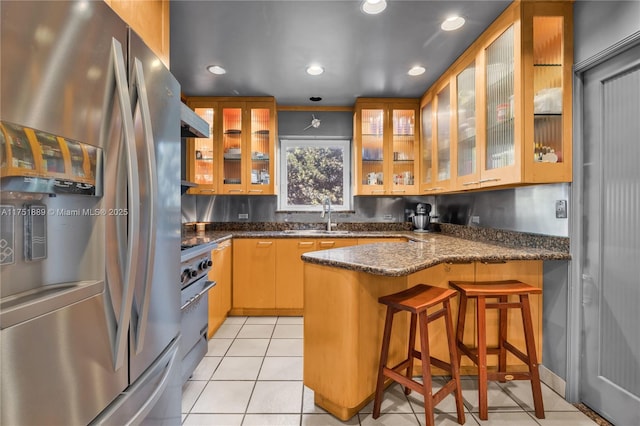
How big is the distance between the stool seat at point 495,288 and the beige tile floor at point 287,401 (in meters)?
0.68

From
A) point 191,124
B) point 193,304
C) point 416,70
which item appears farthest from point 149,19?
point 416,70

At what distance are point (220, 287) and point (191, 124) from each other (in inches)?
63.7

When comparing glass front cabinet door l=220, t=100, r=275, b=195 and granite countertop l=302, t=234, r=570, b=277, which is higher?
glass front cabinet door l=220, t=100, r=275, b=195

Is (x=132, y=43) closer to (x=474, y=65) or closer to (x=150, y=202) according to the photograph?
(x=150, y=202)

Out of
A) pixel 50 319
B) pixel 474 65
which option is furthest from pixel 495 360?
pixel 50 319

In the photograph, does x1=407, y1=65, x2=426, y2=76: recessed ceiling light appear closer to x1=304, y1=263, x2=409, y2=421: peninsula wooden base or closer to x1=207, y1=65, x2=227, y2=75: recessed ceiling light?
x1=207, y1=65, x2=227, y2=75: recessed ceiling light

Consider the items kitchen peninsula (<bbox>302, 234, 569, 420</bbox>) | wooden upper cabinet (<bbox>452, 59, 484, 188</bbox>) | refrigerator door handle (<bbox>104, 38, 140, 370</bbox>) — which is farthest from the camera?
wooden upper cabinet (<bbox>452, 59, 484, 188</bbox>)

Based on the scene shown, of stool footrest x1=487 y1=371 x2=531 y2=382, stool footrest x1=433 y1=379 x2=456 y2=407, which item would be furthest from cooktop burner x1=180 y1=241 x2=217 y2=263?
stool footrest x1=487 y1=371 x2=531 y2=382

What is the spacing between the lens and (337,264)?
160 cm

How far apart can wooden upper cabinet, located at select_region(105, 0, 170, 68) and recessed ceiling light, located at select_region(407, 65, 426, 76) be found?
6.68 feet

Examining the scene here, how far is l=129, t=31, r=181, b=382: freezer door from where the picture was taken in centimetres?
96

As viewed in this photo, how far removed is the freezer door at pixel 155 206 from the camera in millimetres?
956

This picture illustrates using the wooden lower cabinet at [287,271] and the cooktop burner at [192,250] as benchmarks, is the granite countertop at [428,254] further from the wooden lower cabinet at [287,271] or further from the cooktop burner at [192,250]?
the wooden lower cabinet at [287,271]

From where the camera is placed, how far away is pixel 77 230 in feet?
2.44
